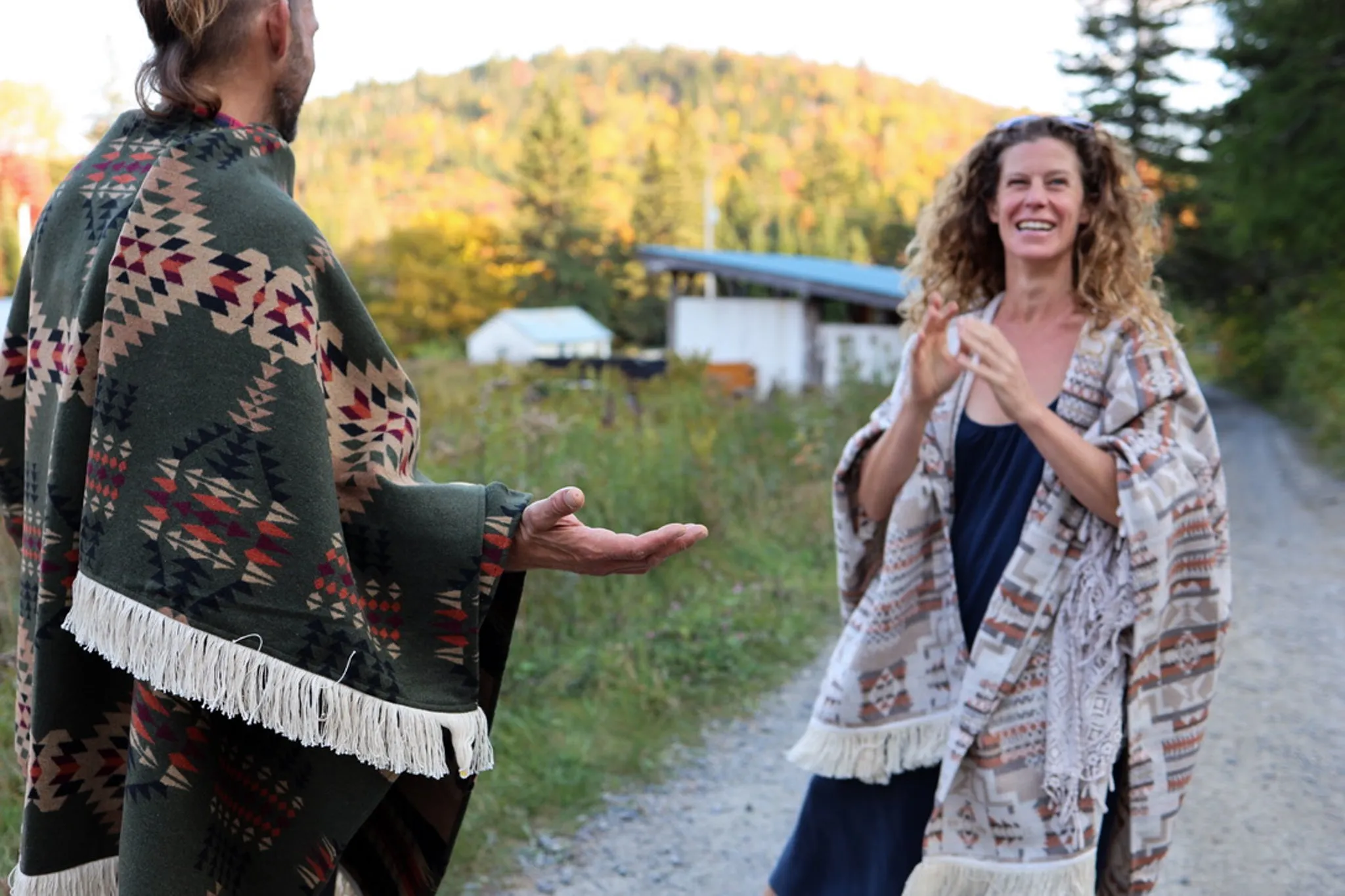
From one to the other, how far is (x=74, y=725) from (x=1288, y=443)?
797 inches

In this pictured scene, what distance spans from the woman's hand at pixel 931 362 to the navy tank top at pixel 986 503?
0.16 m

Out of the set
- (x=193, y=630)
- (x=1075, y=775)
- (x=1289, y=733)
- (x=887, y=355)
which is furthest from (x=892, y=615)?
(x=887, y=355)

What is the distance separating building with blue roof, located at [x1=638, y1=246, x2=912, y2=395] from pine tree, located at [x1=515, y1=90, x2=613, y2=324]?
30.9m

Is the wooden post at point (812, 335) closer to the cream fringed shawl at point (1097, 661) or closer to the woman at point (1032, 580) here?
the woman at point (1032, 580)

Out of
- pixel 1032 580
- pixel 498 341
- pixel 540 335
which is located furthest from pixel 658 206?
pixel 1032 580

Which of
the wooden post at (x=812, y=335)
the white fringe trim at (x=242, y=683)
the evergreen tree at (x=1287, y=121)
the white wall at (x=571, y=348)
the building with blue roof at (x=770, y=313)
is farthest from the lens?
the white wall at (x=571, y=348)

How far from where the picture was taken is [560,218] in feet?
205

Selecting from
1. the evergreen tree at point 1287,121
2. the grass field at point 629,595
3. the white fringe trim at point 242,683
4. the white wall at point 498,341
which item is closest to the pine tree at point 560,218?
the white wall at point 498,341

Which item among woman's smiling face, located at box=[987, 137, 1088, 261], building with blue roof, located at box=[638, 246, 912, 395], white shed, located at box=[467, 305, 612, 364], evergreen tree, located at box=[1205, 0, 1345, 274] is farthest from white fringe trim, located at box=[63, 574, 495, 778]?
white shed, located at box=[467, 305, 612, 364]

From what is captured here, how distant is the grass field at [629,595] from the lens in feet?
14.1

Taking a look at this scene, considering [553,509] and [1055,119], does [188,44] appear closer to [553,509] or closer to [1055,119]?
[553,509]

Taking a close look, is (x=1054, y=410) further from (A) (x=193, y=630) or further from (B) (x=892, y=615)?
(A) (x=193, y=630)

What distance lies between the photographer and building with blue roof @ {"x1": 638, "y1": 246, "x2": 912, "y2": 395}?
25.3 metres

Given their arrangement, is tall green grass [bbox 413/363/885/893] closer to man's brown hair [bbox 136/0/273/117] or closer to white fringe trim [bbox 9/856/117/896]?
white fringe trim [bbox 9/856/117/896]
